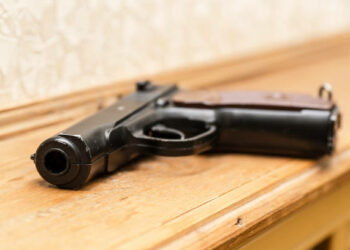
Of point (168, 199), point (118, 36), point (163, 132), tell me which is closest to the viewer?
point (168, 199)

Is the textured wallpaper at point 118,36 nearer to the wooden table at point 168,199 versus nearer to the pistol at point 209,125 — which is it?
the wooden table at point 168,199

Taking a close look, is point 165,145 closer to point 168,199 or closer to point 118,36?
point 168,199

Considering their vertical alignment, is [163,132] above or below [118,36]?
below

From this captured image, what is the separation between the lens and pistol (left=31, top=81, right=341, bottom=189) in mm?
663

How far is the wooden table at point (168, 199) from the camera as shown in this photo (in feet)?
1.74

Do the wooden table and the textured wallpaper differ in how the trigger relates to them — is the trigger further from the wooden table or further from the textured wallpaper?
the textured wallpaper

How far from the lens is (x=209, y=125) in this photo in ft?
2.40

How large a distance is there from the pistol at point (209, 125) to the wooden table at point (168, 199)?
22mm

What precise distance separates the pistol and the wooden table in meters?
0.02

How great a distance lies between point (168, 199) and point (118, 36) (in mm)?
397

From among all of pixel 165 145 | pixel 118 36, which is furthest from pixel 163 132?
pixel 118 36

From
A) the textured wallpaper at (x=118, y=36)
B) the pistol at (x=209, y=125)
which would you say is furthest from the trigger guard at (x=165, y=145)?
the textured wallpaper at (x=118, y=36)

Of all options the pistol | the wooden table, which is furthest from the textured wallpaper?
the pistol

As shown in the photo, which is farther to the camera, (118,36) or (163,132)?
(118,36)
